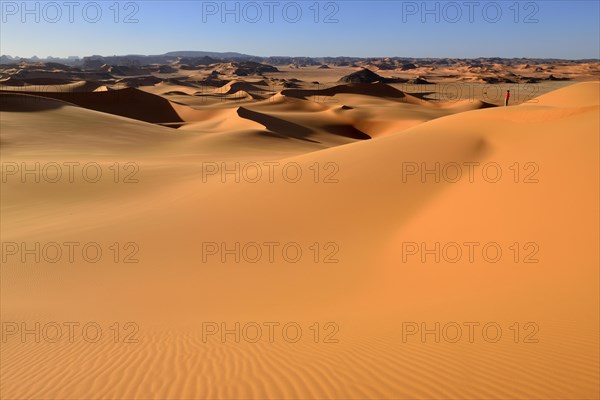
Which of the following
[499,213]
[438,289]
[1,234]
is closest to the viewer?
[438,289]

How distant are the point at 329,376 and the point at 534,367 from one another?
165 centimetres

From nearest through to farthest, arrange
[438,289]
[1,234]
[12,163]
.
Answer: [438,289] → [1,234] → [12,163]

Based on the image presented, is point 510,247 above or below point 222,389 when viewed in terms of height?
above

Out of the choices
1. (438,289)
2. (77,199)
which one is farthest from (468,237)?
(77,199)

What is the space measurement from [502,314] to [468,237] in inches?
96.8

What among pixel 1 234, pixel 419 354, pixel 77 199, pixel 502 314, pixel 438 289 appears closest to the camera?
pixel 419 354

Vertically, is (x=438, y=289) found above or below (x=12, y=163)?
below

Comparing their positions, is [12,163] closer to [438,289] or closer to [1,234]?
[1,234]

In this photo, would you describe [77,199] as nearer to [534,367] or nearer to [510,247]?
[510,247]

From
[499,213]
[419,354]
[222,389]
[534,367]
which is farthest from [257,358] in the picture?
[499,213]

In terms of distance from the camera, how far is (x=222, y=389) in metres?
3.70

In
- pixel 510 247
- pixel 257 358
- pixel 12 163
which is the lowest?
pixel 257 358

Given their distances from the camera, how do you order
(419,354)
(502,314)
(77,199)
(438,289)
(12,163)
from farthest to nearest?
(12,163) < (77,199) < (438,289) < (502,314) < (419,354)

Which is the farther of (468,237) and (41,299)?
(468,237)
